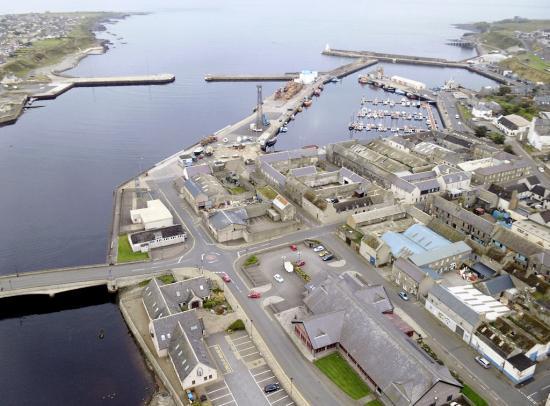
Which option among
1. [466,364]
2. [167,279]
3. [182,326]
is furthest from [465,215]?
[182,326]

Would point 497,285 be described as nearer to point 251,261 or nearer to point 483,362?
point 483,362

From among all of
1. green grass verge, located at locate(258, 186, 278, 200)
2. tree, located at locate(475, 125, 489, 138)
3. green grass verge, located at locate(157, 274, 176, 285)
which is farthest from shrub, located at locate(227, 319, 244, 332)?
tree, located at locate(475, 125, 489, 138)

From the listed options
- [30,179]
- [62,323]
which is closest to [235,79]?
[30,179]

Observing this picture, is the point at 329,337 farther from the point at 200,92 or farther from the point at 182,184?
the point at 200,92

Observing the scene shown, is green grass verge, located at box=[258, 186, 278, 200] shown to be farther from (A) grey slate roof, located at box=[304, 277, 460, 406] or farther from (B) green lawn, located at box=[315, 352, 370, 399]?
(B) green lawn, located at box=[315, 352, 370, 399]

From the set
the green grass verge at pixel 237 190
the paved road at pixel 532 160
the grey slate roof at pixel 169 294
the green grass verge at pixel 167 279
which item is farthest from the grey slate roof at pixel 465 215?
the green grass verge at pixel 167 279

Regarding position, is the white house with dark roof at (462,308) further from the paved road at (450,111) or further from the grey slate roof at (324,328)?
the paved road at (450,111)
